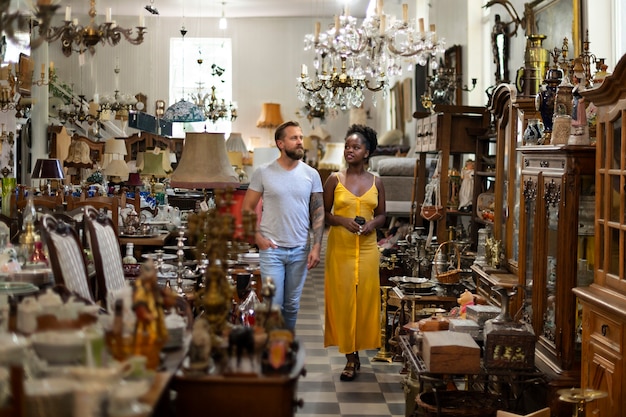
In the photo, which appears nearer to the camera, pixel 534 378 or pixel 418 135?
pixel 534 378

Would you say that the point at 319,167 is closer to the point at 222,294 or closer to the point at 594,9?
the point at 594,9

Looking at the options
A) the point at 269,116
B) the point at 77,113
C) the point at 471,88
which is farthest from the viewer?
the point at 269,116

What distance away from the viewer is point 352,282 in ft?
21.7

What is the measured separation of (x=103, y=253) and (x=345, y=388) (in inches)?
89.4

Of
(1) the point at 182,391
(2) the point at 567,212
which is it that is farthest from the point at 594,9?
(1) the point at 182,391

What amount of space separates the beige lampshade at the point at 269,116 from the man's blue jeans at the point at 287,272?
1592 cm

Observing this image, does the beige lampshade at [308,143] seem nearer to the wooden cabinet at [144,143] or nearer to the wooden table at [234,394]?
the wooden cabinet at [144,143]

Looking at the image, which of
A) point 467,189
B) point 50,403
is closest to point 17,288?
point 50,403

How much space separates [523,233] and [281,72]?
671 inches

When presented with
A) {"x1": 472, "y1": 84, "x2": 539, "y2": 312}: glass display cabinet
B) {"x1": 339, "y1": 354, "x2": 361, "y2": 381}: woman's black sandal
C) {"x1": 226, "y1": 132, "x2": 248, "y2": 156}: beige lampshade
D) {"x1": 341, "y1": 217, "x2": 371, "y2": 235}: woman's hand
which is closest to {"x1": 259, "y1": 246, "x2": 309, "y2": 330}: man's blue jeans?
{"x1": 341, "y1": 217, "x2": 371, "y2": 235}: woman's hand

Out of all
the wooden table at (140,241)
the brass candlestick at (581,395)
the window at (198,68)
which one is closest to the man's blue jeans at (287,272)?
the brass candlestick at (581,395)

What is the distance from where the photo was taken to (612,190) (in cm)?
439

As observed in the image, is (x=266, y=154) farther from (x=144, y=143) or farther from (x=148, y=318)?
(x=148, y=318)

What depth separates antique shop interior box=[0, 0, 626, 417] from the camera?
311 cm
